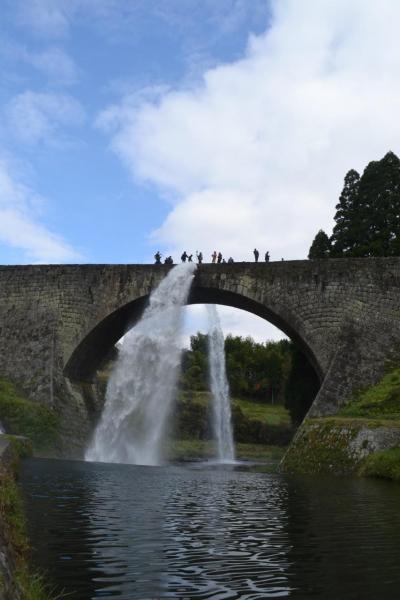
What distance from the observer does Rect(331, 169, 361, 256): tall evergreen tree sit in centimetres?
5062

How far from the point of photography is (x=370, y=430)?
84.1 ft

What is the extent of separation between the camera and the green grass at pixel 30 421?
3581 centimetres

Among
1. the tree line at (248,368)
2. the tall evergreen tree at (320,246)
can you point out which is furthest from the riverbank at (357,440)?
the tree line at (248,368)

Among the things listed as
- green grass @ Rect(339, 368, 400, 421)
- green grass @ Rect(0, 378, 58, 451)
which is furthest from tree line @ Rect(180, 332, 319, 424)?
green grass @ Rect(339, 368, 400, 421)

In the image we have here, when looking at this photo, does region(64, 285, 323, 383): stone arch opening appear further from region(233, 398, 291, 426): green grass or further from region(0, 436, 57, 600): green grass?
region(0, 436, 57, 600): green grass

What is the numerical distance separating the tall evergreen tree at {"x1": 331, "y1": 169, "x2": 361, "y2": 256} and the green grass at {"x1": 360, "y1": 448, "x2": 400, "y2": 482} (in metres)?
28.2

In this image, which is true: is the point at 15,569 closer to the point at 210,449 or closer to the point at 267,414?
the point at 210,449

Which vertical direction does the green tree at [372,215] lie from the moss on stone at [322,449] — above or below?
above

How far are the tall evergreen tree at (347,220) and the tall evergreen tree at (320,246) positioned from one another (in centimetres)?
67

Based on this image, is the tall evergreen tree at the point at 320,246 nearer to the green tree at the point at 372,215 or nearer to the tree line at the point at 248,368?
the green tree at the point at 372,215

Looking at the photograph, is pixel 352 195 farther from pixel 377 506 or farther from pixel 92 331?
pixel 377 506

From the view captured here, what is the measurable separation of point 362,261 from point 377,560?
92.1 ft

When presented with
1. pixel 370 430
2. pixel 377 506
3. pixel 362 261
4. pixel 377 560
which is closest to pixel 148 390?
pixel 362 261

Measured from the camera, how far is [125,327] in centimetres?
4388
